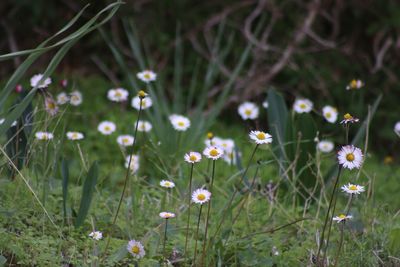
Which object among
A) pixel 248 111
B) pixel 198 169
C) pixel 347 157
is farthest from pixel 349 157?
pixel 198 169

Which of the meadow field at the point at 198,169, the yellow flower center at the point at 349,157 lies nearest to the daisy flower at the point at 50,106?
the meadow field at the point at 198,169

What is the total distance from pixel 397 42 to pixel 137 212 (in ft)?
9.10

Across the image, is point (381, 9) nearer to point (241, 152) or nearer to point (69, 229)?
point (241, 152)

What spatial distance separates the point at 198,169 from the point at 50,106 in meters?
1.00

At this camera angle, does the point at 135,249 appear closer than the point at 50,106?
Yes

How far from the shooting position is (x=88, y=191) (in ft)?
6.87

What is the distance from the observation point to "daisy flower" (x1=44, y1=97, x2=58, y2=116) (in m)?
2.29

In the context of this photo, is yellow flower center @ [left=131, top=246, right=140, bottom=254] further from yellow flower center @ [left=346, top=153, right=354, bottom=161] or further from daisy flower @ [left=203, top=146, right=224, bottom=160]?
yellow flower center @ [left=346, top=153, right=354, bottom=161]

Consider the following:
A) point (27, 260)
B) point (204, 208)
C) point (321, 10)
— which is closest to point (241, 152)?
point (204, 208)

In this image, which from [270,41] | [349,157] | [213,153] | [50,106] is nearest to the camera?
[349,157]

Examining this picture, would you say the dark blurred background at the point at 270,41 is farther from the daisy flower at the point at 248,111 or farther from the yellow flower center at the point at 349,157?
the yellow flower center at the point at 349,157

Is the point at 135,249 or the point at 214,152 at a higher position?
the point at 214,152

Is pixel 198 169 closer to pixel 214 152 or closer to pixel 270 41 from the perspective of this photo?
pixel 214 152

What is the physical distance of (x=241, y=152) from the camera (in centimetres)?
354
